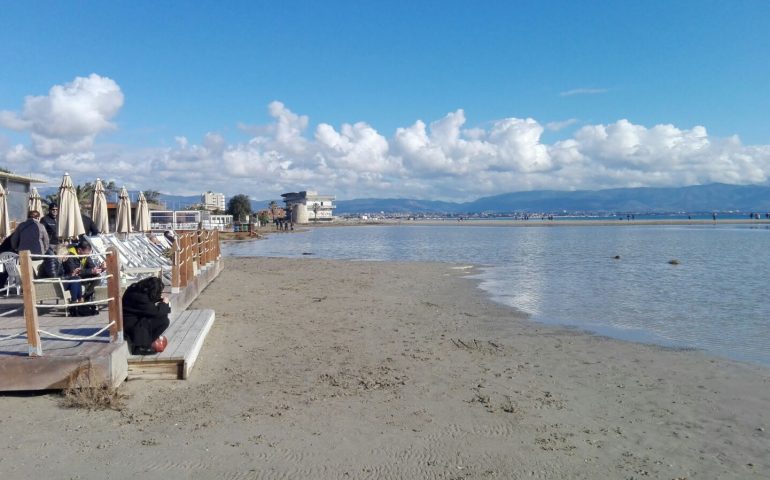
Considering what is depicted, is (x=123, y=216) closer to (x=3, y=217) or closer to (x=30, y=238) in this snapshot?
(x=3, y=217)

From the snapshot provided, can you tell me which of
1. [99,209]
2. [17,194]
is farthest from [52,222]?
[17,194]

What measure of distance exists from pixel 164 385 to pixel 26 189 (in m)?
20.4

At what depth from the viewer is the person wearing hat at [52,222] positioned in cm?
1228

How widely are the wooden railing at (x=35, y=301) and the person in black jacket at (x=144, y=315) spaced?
0.89 feet

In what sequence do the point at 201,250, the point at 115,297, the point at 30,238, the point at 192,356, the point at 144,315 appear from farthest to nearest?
the point at 201,250 < the point at 30,238 < the point at 192,356 < the point at 144,315 < the point at 115,297

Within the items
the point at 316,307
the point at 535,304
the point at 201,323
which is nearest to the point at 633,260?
the point at 535,304

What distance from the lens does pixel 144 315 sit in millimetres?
6750

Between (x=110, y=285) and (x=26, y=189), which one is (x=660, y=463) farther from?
(x=26, y=189)

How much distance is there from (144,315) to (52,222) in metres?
7.39

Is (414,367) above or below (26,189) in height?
below

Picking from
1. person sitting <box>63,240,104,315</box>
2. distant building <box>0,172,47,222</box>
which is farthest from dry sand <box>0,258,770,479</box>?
distant building <box>0,172,47,222</box>

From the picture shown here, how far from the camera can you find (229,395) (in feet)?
20.7

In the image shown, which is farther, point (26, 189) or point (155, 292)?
point (26, 189)

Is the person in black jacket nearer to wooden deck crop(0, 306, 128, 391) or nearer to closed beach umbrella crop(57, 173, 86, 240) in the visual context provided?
wooden deck crop(0, 306, 128, 391)
